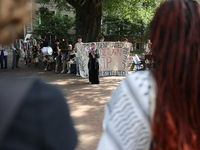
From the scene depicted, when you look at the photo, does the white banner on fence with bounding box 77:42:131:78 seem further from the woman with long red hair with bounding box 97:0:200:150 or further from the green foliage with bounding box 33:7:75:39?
the green foliage with bounding box 33:7:75:39

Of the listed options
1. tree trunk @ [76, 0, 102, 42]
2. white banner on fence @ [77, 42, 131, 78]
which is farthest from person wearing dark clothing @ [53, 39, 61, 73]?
white banner on fence @ [77, 42, 131, 78]

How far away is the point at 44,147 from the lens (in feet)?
2.83

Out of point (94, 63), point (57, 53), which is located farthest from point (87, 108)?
point (57, 53)

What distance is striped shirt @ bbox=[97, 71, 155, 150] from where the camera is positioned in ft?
3.66

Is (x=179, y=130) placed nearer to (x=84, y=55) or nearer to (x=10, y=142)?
(x=10, y=142)

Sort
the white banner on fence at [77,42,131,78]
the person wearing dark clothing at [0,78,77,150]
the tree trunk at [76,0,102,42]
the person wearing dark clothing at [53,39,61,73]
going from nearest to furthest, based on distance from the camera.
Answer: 1. the person wearing dark clothing at [0,78,77,150]
2. the white banner on fence at [77,42,131,78]
3. the person wearing dark clothing at [53,39,61,73]
4. the tree trunk at [76,0,102,42]

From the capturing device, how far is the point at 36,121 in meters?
0.84

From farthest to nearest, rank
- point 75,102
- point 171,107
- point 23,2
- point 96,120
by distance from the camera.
A: point 75,102 < point 96,120 < point 171,107 < point 23,2

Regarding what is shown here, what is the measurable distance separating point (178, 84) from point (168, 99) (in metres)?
0.09

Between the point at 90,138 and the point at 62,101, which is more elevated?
the point at 62,101

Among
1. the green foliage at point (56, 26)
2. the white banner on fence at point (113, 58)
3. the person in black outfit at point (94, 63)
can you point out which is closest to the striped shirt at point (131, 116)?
the person in black outfit at point (94, 63)

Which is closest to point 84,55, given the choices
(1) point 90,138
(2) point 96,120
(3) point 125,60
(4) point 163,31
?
(3) point 125,60

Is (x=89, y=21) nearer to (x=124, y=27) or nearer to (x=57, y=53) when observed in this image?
(x=57, y=53)

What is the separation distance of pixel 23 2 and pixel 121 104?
626mm
